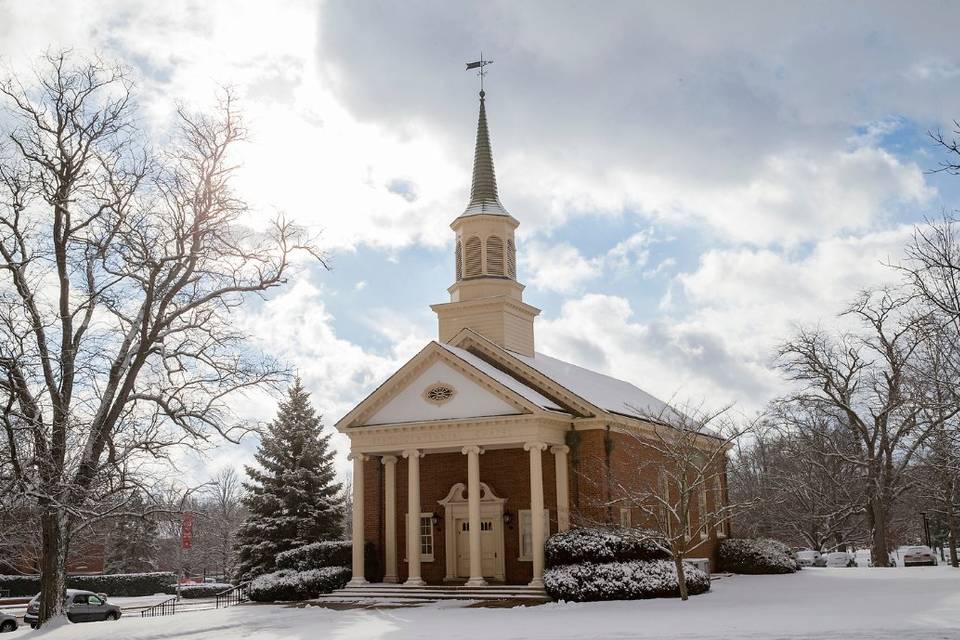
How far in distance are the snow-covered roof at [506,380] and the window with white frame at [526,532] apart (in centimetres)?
362

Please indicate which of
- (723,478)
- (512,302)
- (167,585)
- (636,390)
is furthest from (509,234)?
(167,585)

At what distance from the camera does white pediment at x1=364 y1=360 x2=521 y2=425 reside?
29453mm

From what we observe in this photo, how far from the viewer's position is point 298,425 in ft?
129

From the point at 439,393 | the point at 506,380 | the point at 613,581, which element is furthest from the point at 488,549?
the point at 613,581

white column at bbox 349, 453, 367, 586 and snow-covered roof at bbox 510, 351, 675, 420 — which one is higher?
snow-covered roof at bbox 510, 351, 675, 420

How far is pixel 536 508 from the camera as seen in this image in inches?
1105

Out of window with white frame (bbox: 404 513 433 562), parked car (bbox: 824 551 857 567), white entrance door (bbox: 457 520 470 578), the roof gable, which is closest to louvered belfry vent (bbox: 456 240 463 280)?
the roof gable

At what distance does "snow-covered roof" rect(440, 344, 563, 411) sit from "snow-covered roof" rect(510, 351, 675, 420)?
94cm

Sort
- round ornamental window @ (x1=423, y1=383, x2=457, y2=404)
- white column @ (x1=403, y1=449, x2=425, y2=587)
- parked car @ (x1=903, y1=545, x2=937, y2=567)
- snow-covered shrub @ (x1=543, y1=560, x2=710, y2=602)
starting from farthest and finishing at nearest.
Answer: parked car @ (x1=903, y1=545, x2=937, y2=567) < round ornamental window @ (x1=423, y1=383, x2=457, y2=404) < white column @ (x1=403, y1=449, x2=425, y2=587) < snow-covered shrub @ (x1=543, y1=560, x2=710, y2=602)

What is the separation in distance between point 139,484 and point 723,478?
27.3 metres

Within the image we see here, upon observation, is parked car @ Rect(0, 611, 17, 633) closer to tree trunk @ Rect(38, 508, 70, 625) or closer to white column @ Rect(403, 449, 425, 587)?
tree trunk @ Rect(38, 508, 70, 625)

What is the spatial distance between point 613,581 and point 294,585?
10592 millimetres

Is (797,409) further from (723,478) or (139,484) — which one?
(139,484)

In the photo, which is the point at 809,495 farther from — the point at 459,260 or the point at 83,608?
the point at 83,608
